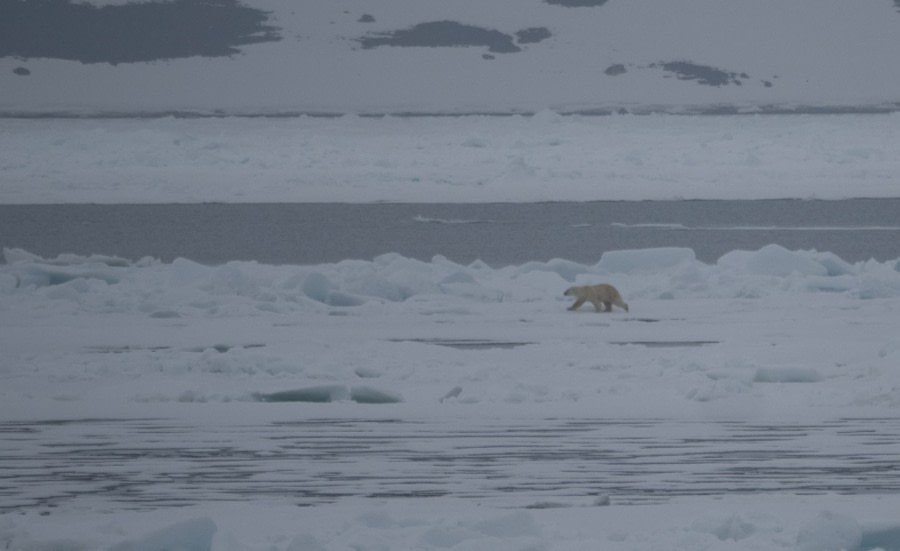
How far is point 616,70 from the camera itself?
6075 cm

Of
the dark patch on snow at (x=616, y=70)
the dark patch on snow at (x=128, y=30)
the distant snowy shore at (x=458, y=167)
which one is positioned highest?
the dark patch on snow at (x=128, y=30)

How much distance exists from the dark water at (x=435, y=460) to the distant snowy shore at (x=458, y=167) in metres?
17.0

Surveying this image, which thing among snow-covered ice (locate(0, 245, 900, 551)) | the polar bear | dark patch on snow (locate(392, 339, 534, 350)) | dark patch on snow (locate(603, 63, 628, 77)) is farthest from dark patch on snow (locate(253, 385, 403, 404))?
dark patch on snow (locate(603, 63, 628, 77))

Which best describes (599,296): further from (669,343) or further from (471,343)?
(471,343)

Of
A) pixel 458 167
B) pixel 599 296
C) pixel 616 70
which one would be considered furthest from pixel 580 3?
pixel 599 296

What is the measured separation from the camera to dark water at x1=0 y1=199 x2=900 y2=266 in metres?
16.1

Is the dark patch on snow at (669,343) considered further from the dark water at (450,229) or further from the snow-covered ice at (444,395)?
the dark water at (450,229)

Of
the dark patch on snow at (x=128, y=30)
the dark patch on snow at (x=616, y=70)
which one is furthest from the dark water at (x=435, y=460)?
the dark patch on snow at (x=128, y=30)

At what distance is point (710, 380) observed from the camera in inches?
268

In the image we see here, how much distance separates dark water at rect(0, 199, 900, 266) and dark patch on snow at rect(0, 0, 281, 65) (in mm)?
41105

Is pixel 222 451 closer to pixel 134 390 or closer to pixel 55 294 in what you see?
pixel 134 390

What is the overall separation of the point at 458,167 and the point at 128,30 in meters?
44.2

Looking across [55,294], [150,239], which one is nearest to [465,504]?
[55,294]

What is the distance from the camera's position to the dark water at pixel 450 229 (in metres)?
16.1
